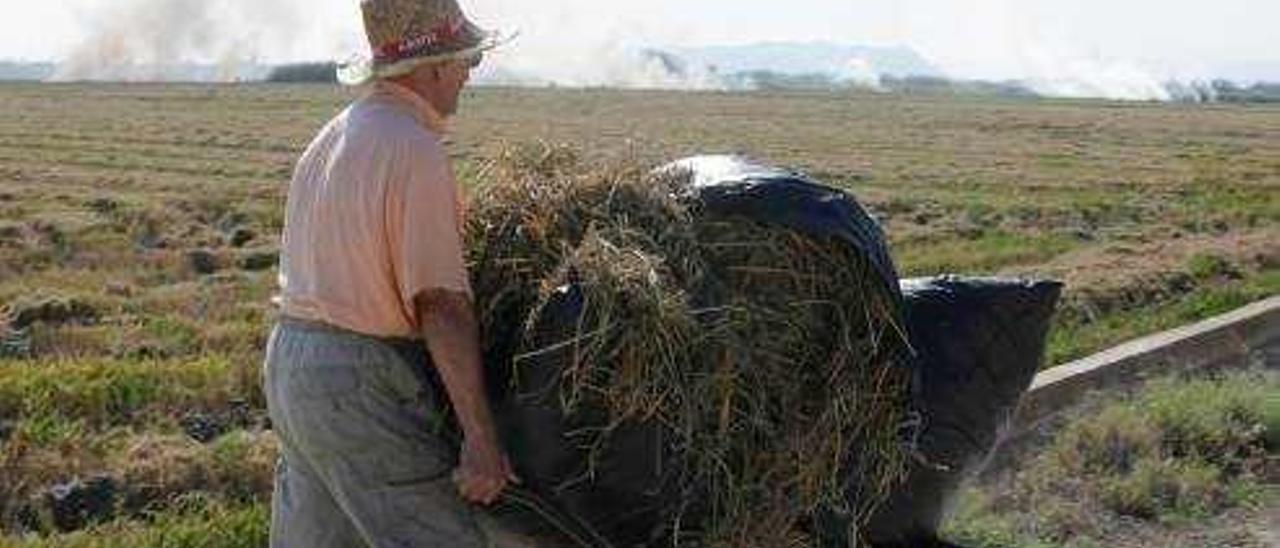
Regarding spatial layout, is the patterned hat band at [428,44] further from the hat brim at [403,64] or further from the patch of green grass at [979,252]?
the patch of green grass at [979,252]

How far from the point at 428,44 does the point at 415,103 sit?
0.11 meters

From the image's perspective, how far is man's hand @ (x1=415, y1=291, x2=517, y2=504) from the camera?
3285 millimetres

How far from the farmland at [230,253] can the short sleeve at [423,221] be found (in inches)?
27.5

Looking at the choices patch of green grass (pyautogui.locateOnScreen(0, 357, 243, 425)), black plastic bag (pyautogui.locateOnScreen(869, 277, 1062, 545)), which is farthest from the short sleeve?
patch of green grass (pyautogui.locateOnScreen(0, 357, 243, 425))

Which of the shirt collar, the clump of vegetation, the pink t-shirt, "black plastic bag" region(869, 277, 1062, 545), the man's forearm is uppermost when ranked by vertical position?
the shirt collar

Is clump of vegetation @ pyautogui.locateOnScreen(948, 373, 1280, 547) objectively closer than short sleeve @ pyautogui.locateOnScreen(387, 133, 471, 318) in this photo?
No

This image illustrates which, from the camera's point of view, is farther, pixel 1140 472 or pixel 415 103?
pixel 1140 472

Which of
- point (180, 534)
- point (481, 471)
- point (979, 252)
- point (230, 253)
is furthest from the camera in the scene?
point (979, 252)

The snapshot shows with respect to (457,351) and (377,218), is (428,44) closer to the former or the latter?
(377,218)

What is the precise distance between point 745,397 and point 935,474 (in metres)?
0.81

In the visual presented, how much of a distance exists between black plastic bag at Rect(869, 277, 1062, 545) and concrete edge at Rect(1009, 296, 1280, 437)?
265cm

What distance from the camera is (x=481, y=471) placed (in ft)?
11.0

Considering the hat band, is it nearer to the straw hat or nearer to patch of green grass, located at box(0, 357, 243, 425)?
the straw hat

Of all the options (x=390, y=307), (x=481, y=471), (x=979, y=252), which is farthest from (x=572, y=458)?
(x=979, y=252)
